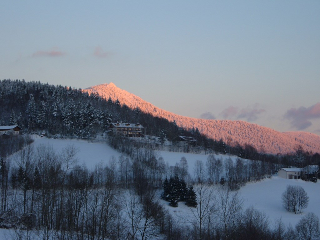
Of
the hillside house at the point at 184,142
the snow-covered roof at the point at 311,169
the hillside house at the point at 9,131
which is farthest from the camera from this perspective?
the hillside house at the point at 184,142

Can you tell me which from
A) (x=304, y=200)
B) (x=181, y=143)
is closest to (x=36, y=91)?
(x=181, y=143)

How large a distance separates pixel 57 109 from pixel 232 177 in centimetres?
5035

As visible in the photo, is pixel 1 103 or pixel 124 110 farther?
pixel 124 110

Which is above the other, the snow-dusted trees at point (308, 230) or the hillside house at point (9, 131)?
the hillside house at point (9, 131)

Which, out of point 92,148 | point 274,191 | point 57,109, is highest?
point 57,109

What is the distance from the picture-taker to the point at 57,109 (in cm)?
8456

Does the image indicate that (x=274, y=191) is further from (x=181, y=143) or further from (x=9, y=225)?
(x=9, y=225)

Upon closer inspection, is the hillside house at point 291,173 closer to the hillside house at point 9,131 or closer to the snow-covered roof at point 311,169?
the snow-covered roof at point 311,169

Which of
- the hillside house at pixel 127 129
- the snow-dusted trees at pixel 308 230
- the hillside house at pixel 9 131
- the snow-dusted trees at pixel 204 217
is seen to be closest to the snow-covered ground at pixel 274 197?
the snow-dusted trees at pixel 308 230

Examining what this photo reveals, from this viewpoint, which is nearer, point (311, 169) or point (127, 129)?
point (311, 169)

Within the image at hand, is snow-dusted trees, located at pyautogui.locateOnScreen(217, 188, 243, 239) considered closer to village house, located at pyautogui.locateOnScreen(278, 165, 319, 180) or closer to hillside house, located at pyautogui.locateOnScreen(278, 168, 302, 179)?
hillside house, located at pyautogui.locateOnScreen(278, 168, 302, 179)

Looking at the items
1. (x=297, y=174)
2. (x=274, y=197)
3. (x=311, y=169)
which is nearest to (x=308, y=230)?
(x=274, y=197)

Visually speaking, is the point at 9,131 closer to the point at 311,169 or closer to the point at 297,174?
the point at 297,174

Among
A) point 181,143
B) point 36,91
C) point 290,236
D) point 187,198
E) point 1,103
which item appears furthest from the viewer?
point 36,91
